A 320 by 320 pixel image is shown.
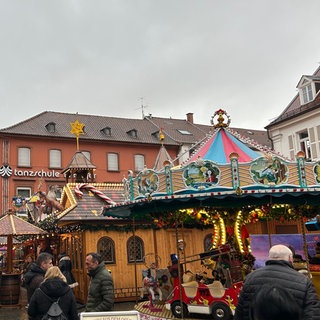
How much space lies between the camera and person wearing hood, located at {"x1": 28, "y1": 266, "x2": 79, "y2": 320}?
544 centimetres

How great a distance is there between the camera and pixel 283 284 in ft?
13.3

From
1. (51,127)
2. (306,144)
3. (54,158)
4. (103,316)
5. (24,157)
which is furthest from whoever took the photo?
(51,127)

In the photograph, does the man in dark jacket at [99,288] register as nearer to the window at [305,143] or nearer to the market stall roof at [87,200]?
the market stall roof at [87,200]

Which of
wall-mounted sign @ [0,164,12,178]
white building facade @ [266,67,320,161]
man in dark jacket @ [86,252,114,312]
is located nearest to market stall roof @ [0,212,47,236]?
man in dark jacket @ [86,252,114,312]

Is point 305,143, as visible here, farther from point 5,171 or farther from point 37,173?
point 5,171

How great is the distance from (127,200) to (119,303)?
18.7 ft

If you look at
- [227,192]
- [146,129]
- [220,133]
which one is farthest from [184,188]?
[146,129]

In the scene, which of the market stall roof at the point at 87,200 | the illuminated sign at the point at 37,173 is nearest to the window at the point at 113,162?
the illuminated sign at the point at 37,173

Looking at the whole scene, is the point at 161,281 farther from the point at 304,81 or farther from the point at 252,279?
the point at 304,81

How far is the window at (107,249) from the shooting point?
52.3 feet

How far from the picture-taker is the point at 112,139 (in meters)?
40.8

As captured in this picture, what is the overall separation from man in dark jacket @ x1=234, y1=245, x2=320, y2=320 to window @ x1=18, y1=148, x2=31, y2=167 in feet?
113

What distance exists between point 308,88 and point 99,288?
2343 cm

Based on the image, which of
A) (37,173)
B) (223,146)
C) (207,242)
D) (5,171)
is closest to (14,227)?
(207,242)
